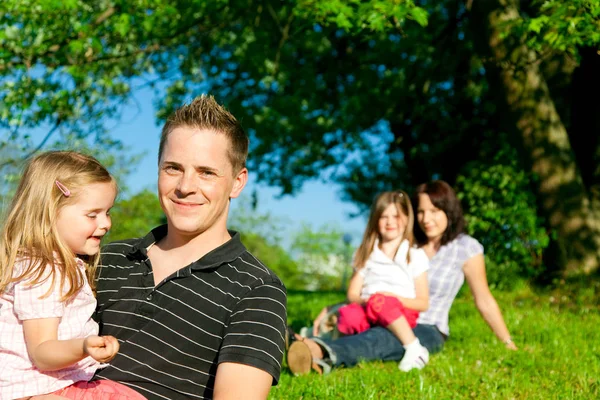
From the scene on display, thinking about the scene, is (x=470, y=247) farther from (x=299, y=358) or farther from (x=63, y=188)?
(x=63, y=188)

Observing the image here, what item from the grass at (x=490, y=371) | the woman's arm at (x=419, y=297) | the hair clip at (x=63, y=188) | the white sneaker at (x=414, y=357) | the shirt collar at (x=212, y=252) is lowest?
the grass at (x=490, y=371)

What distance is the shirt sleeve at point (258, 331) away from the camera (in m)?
2.64

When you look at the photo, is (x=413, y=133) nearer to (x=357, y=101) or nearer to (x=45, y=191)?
(x=357, y=101)

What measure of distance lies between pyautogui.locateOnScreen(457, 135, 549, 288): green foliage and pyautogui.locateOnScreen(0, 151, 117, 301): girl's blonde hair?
937cm

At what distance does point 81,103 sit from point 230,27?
489 cm

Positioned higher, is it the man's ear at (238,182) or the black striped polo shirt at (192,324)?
the man's ear at (238,182)

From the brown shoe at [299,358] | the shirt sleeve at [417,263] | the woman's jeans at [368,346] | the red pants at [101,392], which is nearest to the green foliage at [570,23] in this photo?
the shirt sleeve at [417,263]

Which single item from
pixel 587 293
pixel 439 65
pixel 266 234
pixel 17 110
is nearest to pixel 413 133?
pixel 439 65

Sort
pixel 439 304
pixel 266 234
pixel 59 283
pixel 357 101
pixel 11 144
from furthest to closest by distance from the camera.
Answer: pixel 266 234, pixel 357 101, pixel 11 144, pixel 439 304, pixel 59 283

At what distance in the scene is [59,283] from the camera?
2.80 meters

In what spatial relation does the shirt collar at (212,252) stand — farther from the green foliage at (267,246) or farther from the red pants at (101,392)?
the green foliage at (267,246)

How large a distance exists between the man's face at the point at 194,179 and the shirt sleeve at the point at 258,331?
0.48 metres

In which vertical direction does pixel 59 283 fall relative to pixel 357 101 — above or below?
below

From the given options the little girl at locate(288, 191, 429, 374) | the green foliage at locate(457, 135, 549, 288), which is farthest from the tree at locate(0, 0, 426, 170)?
the green foliage at locate(457, 135, 549, 288)
